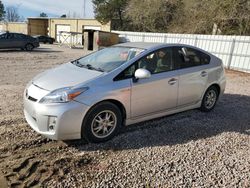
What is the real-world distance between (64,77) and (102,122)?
0.92 meters

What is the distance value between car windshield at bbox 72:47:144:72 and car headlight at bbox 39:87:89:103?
30.7 inches

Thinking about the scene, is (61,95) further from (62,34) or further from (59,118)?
(62,34)

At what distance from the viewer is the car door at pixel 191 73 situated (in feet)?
16.8

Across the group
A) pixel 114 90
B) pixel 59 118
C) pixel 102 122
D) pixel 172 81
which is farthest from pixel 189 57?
pixel 59 118

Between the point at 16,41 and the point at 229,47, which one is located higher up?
the point at 229,47

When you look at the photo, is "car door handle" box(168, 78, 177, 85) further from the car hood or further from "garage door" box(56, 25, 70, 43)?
"garage door" box(56, 25, 70, 43)

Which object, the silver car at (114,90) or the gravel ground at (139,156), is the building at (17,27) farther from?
the silver car at (114,90)

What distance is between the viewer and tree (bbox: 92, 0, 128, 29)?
35.4m

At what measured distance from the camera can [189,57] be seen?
539cm

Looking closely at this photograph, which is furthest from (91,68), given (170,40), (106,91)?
(170,40)

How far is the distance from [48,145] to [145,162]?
1493mm

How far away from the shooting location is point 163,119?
5.29 metres

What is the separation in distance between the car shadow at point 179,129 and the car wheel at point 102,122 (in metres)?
0.12

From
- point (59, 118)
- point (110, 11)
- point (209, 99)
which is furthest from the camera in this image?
point (110, 11)
